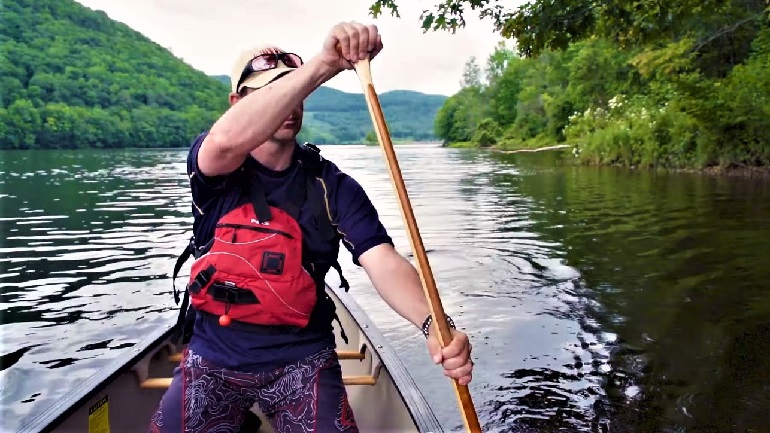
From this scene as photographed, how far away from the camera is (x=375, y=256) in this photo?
7.64 ft

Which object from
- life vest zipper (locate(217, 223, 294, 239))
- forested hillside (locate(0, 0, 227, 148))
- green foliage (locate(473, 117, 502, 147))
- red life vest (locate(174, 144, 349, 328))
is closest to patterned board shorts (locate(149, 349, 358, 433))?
red life vest (locate(174, 144, 349, 328))

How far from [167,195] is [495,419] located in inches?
673

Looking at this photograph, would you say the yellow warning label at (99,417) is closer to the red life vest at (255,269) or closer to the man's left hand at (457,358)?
the red life vest at (255,269)

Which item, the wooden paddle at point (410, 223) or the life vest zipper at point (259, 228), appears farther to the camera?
the life vest zipper at point (259, 228)

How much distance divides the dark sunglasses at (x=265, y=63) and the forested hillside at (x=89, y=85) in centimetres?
6815

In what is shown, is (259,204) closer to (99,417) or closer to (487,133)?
(99,417)

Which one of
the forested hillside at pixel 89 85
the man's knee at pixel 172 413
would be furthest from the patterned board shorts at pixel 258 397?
the forested hillside at pixel 89 85

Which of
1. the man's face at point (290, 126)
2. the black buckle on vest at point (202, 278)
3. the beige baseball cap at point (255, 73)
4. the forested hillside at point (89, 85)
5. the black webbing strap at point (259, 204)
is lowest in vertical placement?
the black buckle on vest at point (202, 278)

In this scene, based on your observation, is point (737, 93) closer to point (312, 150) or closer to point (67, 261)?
point (67, 261)

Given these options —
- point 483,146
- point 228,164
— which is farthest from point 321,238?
point 483,146

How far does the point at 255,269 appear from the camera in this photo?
2238 mm

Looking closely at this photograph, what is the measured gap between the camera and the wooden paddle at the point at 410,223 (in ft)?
6.49

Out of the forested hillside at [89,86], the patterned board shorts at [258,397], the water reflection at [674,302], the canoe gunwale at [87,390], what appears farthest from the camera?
the forested hillside at [89,86]

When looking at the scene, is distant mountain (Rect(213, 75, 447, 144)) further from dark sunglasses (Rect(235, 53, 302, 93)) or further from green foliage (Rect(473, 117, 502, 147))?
dark sunglasses (Rect(235, 53, 302, 93))
